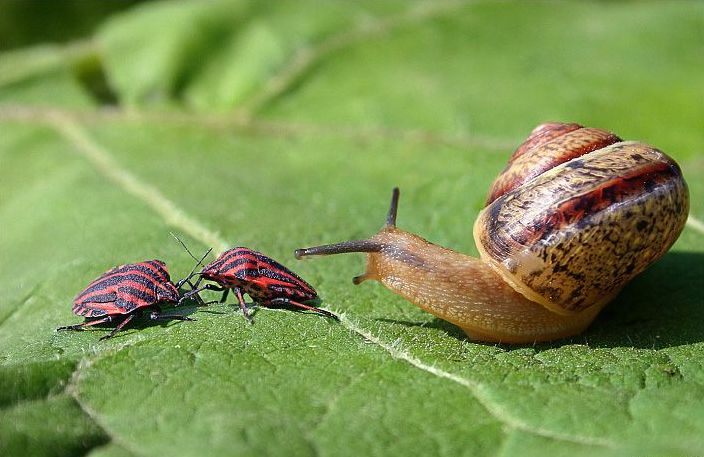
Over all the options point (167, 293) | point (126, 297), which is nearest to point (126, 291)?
point (126, 297)

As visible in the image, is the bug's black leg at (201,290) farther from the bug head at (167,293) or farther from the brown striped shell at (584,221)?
the brown striped shell at (584,221)

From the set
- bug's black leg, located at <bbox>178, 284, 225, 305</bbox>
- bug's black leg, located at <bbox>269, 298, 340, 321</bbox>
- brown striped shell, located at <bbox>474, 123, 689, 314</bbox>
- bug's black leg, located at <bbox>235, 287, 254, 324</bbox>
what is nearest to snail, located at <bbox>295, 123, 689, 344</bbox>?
brown striped shell, located at <bbox>474, 123, 689, 314</bbox>

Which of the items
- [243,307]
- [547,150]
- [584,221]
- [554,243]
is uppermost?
[547,150]

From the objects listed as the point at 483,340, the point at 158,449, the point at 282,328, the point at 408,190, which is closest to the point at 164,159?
the point at 408,190

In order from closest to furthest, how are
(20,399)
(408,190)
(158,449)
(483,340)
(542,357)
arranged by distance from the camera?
1. (158,449)
2. (20,399)
3. (542,357)
4. (483,340)
5. (408,190)

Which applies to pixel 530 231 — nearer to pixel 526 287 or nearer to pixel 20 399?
pixel 526 287

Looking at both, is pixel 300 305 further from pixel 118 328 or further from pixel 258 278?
pixel 118 328

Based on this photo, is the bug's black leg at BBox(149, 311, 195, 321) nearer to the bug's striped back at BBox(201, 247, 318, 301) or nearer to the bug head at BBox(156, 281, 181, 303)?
the bug head at BBox(156, 281, 181, 303)

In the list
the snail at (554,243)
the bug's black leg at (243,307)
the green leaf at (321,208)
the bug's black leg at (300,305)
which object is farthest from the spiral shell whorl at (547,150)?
the bug's black leg at (243,307)
